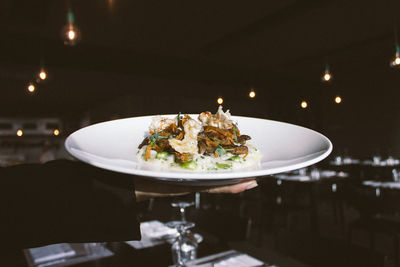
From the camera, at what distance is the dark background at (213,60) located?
4.83 metres

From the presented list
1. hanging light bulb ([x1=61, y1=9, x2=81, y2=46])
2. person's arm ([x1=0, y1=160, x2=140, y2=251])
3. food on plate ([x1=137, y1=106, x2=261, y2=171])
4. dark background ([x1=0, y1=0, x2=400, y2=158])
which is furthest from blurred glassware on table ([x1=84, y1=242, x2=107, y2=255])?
dark background ([x1=0, y1=0, x2=400, y2=158])

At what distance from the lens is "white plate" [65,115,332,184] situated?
737 millimetres

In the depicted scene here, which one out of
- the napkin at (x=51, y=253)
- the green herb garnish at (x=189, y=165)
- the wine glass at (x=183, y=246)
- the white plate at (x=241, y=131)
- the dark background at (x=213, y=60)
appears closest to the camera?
the white plate at (x=241, y=131)

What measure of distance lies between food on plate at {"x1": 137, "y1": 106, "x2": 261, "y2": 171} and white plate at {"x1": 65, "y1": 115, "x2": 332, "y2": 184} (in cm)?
5

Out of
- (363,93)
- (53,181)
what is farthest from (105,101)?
(53,181)

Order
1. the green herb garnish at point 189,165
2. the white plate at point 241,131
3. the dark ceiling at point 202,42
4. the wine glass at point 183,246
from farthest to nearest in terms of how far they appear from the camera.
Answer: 1. the dark ceiling at point 202,42
2. the wine glass at point 183,246
3. the green herb garnish at point 189,165
4. the white plate at point 241,131

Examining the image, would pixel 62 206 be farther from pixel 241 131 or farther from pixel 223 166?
pixel 241 131

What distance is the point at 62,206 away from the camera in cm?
94

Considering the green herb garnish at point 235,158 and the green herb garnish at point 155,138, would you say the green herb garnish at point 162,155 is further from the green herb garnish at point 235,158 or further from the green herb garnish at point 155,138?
the green herb garnish at point 235,158

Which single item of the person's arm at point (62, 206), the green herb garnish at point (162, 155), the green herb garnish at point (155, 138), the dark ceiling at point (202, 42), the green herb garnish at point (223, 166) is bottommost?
the person's arm at point (62, 206)

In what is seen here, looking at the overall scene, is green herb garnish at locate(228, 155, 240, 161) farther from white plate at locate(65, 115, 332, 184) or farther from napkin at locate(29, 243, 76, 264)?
napkin at locate(29, 243, 76, 264)

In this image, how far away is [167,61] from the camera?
6.84 meters

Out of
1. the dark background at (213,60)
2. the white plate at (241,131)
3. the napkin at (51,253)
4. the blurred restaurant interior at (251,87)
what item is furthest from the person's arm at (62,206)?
the dark background at (213,60)

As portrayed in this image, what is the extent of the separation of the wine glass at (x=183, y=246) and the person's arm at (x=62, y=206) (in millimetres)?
1008
